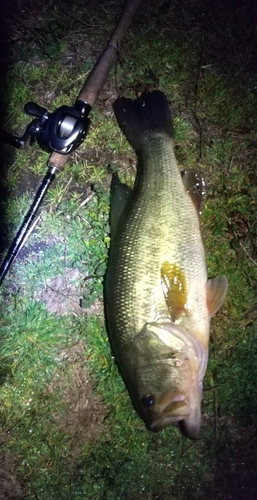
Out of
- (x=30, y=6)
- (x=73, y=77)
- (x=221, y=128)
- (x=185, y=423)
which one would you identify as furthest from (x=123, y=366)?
(x=30, y=6)

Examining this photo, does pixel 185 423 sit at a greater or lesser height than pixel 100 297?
lesser

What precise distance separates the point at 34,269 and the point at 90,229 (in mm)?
513

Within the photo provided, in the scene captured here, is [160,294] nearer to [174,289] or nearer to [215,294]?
[174,289]

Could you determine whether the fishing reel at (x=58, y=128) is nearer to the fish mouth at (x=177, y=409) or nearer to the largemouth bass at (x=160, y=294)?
the largemouth bass at (x=160, y=294)

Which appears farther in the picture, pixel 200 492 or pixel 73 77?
pixel 73 77

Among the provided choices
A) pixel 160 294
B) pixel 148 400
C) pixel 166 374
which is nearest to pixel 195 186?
pixel 160 294

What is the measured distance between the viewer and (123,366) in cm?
279

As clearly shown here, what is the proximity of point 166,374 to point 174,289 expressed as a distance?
49cm

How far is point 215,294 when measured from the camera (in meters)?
2.92

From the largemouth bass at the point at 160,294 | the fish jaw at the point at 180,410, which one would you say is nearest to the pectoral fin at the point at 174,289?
the largemouth bass at the point at 160,294

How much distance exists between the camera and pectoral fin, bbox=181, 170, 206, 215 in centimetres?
315

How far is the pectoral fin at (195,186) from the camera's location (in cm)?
315

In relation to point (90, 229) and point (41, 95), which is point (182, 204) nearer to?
point (90, 229)

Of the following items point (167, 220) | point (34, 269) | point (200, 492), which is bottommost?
point (200, 492)
